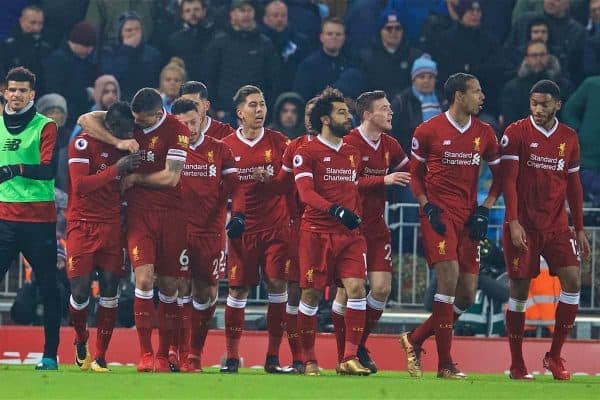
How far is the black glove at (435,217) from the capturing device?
1609cm

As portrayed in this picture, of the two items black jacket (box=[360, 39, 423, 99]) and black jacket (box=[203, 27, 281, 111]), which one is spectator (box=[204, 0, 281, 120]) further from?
black jacket (box=[360, 39, 423, 99])

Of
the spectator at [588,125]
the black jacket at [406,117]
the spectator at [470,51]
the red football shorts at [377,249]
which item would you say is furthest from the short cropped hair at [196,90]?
the spectator at [470,51]

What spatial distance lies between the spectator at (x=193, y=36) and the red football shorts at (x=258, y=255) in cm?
633

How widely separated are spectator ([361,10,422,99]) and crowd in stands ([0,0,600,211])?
0.5 inches

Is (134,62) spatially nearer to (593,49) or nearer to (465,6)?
(465,6)

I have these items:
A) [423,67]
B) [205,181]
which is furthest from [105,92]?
[205,181]

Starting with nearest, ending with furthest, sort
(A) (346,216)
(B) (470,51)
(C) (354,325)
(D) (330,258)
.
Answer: (A) (346,216), (C) (354,325), (D) (330,258), (B) (470,51)

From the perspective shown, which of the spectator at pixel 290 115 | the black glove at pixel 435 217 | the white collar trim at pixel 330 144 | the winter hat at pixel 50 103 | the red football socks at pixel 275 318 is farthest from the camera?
the winter hat at pixel 50 103

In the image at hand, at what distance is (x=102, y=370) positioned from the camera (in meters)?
16.5

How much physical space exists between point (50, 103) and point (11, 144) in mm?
5682

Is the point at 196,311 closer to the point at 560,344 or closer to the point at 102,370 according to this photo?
the point at 102,370

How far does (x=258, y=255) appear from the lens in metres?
17.5

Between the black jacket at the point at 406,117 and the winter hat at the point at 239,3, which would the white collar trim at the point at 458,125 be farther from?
the winter hat at the point at 239,3

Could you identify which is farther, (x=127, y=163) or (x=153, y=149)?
(x=153, y=149)
